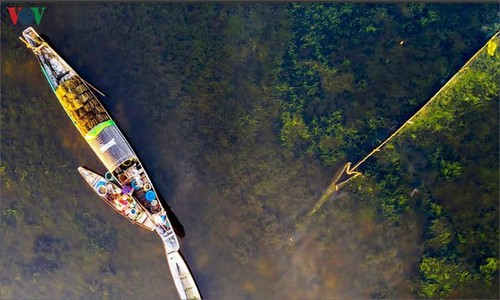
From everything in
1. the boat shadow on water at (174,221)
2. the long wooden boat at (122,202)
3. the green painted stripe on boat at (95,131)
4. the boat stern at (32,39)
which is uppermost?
the boat stern at (32,39)

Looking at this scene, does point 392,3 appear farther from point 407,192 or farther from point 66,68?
point 66,68

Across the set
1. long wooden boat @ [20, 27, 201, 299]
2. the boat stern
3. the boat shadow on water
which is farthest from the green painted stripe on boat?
the boat stern

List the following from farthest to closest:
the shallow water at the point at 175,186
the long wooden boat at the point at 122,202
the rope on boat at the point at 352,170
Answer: the shallow water at the point at 175,186
the long wooden boat at the point at 122,202
the rope on boat at the point at 352,170

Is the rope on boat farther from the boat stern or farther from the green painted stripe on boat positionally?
the boat stern

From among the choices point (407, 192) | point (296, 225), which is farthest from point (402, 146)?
point (296, 225)

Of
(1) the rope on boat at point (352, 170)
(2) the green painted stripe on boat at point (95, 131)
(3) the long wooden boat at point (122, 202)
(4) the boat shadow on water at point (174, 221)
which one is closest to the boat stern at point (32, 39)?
(2) the green painted stripe on boat at point (95, 131)

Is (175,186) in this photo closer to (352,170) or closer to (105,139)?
(105,139)

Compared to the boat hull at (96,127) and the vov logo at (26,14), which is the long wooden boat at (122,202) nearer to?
the boat hull at (96,127)

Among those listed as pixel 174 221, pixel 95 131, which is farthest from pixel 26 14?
pixel 174 221
